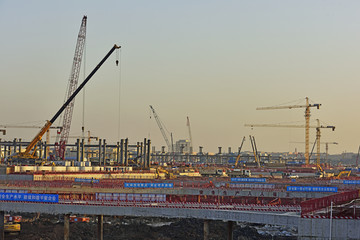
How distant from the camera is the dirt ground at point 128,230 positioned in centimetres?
9625

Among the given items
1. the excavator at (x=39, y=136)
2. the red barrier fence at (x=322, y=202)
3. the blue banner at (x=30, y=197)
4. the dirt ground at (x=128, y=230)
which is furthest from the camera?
the excavator at (x=39, y=136)


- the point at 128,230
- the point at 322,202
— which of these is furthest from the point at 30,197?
the point at 128,230

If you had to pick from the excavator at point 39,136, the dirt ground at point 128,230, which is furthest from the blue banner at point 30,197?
the excavator at point 39,136

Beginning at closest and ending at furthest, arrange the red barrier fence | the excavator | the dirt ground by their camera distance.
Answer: the red barrier fence
the dirt ground
the excavator

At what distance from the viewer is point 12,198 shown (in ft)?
233

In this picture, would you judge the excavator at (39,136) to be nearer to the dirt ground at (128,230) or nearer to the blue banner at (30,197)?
the dirt ground at (128,230)

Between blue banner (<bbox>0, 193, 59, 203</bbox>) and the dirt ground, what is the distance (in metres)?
21.4

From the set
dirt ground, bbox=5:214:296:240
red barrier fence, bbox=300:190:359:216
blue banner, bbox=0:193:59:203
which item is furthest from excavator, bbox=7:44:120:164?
red barrier fence, bbox=300:190:359:216

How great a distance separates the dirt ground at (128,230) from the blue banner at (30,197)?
21.4 meters

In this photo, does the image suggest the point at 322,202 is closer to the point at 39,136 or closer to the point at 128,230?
the point at 128,230

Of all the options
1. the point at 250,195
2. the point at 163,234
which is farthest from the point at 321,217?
the point at 163,234

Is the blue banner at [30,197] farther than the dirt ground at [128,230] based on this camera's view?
No

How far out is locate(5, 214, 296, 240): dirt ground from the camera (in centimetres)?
9625

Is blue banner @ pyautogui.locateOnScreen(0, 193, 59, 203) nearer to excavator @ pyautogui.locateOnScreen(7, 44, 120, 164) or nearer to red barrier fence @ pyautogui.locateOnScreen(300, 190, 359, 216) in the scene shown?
red barrier fence @ pyautogui.locateOnScreen(300, 190, 359, 216)
